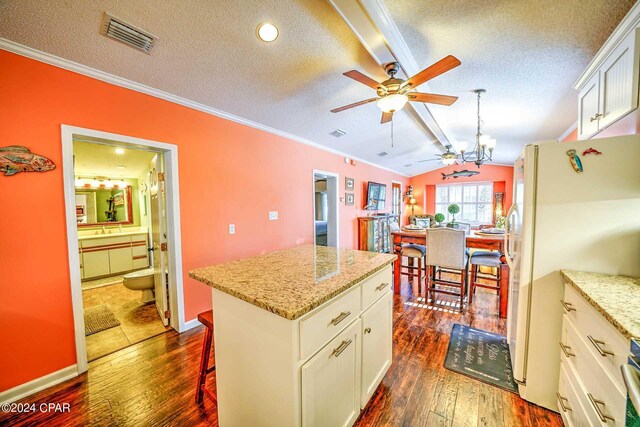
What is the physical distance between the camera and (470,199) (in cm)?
817

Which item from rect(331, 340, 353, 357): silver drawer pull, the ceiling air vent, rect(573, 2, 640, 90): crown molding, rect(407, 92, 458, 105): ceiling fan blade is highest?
the ceiling air vent

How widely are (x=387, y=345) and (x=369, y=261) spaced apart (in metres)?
0.71

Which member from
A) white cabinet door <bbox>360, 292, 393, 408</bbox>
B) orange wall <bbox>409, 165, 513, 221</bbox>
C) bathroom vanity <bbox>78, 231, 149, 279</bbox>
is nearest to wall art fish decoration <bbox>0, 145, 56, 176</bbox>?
white cabinet door <bbox>360, 292, 393, 408</bbox>

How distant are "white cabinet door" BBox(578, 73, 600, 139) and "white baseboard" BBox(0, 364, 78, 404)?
451cm

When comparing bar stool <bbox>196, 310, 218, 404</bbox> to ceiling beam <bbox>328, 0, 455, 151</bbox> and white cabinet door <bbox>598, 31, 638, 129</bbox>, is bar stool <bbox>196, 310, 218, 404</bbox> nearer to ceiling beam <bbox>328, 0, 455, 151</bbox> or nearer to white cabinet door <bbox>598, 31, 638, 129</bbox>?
ceiling beam <bbox>328, 0, 455, 151</bbox>

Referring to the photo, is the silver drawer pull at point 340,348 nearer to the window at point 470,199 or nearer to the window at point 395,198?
the window at point 395,198

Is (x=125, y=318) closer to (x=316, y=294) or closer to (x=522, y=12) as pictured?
(x=316, y=294)

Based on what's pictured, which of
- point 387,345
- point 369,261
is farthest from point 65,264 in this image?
point 387,345

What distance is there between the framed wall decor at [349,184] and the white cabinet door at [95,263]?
4.83m

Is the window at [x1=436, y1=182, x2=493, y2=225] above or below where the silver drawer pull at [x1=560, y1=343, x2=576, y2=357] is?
above

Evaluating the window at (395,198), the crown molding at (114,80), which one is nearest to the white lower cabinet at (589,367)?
the crown molding at (114,80)

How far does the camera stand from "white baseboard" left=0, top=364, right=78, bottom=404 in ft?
5.19

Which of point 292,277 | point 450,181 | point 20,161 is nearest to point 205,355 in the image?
point 292,277

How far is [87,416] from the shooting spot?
1.48 meters
